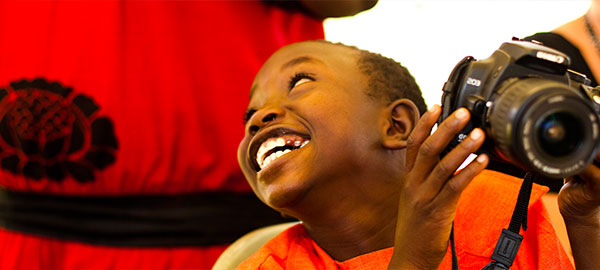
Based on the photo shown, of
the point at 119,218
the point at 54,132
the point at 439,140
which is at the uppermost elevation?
the point at 439,140

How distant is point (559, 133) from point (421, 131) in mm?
154

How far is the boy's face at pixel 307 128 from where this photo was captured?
1021 millimetres

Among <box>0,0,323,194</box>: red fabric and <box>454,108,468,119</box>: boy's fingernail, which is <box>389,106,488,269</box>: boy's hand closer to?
<box>454,108,468,119</box>: boy's fingernail

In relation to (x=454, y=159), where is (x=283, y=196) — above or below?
below

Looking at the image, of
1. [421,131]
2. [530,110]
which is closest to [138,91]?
[421,131]

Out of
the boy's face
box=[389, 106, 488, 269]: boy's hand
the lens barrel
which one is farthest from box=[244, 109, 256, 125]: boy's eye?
the lens barrel

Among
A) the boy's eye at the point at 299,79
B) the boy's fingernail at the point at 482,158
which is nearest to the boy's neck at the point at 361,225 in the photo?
the boy's eye at the point at 299,79

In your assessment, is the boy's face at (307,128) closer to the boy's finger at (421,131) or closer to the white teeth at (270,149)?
the white teeth at (270,149)

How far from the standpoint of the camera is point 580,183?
92cm

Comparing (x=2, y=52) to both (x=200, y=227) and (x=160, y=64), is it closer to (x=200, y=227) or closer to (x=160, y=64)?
(x=160, y=64)

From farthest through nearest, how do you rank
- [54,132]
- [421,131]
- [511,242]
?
[54,132], [511,242], [421,131]

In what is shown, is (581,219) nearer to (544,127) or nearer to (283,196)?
(544,127)

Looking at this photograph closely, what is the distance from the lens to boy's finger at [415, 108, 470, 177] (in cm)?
75

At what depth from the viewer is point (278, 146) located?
1.06m
